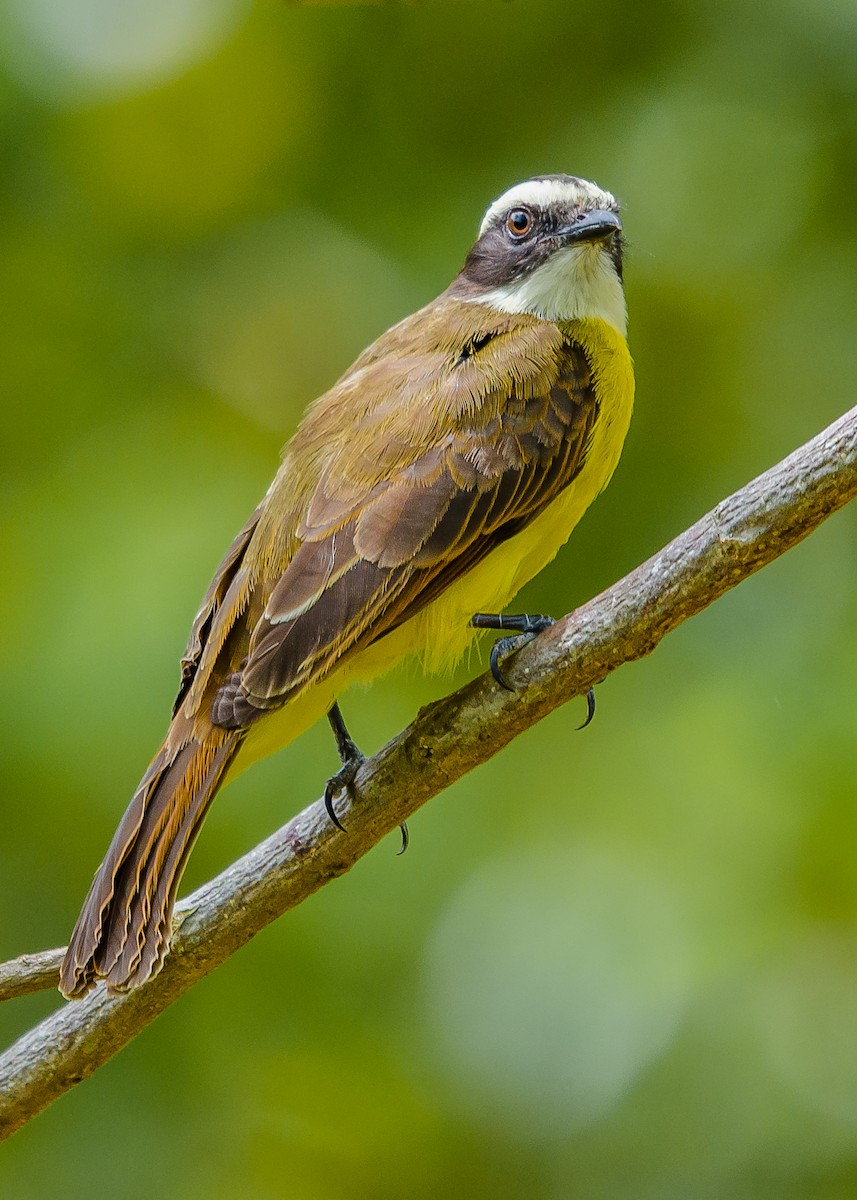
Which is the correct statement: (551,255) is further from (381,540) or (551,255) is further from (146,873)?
(146,873)

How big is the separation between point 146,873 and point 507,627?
105 centimetres

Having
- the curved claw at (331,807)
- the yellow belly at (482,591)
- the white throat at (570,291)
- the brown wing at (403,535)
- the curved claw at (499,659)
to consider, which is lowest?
the curved claw at (331,807)

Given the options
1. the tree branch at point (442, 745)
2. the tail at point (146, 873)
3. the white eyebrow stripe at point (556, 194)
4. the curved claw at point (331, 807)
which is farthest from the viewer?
the white eyebrow stripe at point (556, 194)

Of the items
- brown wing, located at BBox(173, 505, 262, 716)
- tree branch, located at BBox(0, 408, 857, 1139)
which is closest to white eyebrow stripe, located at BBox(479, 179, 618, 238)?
brown wing, located at BBox(173, 505, 262, 716)

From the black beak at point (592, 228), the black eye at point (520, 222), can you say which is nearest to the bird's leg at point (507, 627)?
the black beak at point (592, 228)

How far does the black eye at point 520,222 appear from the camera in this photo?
15.8 ft

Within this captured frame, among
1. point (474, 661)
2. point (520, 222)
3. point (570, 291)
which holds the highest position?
point (520, 222)

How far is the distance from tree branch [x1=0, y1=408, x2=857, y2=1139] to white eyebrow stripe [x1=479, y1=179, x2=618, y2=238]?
187 cm

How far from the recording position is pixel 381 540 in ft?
12.4

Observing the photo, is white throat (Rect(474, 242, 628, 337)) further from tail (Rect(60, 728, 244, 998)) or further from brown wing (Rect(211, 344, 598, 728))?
tail (Rect(60, 728, 244, 998))

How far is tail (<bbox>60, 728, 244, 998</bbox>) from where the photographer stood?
3.40 metres

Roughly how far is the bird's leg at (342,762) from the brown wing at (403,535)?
0.98 ft

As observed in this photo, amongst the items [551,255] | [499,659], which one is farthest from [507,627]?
[551,255]

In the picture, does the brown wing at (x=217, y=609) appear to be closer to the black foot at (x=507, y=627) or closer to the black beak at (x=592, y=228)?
the black foot at (x=507, y=627)
